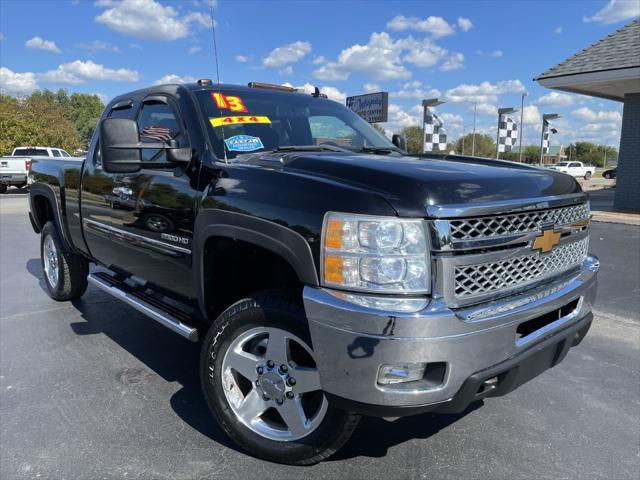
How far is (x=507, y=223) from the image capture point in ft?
7.16

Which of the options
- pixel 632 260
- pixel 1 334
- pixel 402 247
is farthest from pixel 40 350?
pixel 632 260

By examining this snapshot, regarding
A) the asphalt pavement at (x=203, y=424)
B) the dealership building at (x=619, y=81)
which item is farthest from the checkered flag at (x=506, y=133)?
the asphalt pavement at (x=203, y=424)

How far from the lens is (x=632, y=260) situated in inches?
292

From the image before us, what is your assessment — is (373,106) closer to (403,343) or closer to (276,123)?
(276,123)

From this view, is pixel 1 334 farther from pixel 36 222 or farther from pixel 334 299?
pixel 334 299

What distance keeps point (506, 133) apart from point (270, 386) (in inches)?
786

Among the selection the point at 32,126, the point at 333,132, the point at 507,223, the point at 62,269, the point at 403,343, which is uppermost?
the point at 32,126

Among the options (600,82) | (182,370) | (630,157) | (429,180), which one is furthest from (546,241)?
(630,157)

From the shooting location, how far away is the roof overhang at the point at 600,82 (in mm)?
12070

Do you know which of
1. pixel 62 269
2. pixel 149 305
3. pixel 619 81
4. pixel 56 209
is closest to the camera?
pixel 149 305

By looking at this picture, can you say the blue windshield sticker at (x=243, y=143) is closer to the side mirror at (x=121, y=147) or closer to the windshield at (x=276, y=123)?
the windshield at (x=276, y=123)

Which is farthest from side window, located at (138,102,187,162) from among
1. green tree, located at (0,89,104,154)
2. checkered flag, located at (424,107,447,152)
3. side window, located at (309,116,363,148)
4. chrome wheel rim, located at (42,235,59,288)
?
green tree, located at (0,89,104,154)

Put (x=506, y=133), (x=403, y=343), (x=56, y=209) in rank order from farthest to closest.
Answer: (x=506, y=133) < (x=56, y=209) < (x=403, y=343)

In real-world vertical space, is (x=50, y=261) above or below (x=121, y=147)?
below
